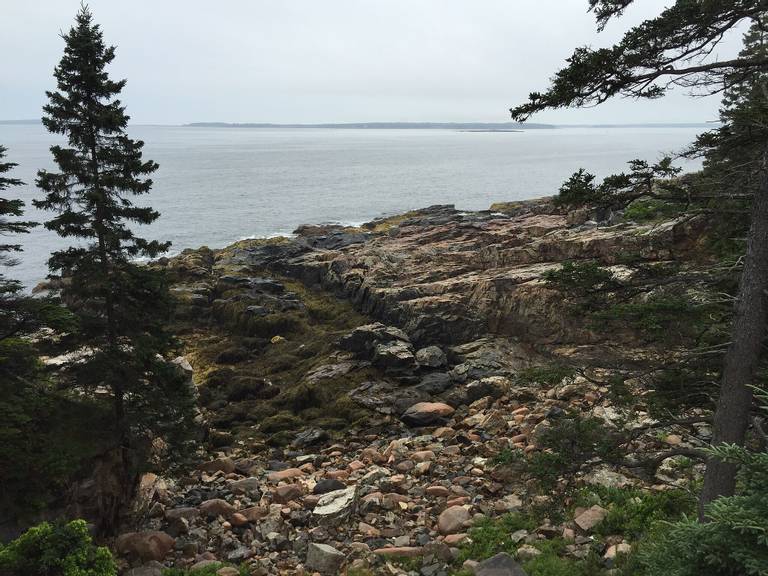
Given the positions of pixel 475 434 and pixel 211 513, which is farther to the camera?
pixel 475 434

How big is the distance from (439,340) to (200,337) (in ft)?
48.9

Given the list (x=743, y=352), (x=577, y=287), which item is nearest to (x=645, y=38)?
(x=577, y=287)

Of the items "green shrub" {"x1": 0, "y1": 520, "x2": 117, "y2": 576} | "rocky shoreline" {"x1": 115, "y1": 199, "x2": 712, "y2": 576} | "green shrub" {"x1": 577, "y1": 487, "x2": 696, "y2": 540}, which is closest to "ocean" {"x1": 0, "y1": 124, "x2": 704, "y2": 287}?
"rocky shoreline" {"x1": 115, "y1": 199, "x2": 712, "y2": 576}

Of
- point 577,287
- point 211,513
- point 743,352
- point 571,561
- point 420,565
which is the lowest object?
point 211,513

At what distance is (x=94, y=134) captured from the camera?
1454 centimetres

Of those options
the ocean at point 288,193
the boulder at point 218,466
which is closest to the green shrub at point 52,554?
the boulder at point 218,466

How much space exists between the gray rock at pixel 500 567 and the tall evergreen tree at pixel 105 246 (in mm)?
9366

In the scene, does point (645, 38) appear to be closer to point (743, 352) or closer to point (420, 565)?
point (743, 352)

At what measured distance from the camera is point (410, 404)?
2158cm

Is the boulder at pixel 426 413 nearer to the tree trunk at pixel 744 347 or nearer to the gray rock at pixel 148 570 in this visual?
the gray rock at pixel 148 570

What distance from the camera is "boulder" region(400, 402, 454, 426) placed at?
20438mm

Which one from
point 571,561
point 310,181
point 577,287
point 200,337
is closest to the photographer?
point 577,287

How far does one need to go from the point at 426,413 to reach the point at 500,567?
33.2 ft

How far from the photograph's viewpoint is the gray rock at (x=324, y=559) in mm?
12227
